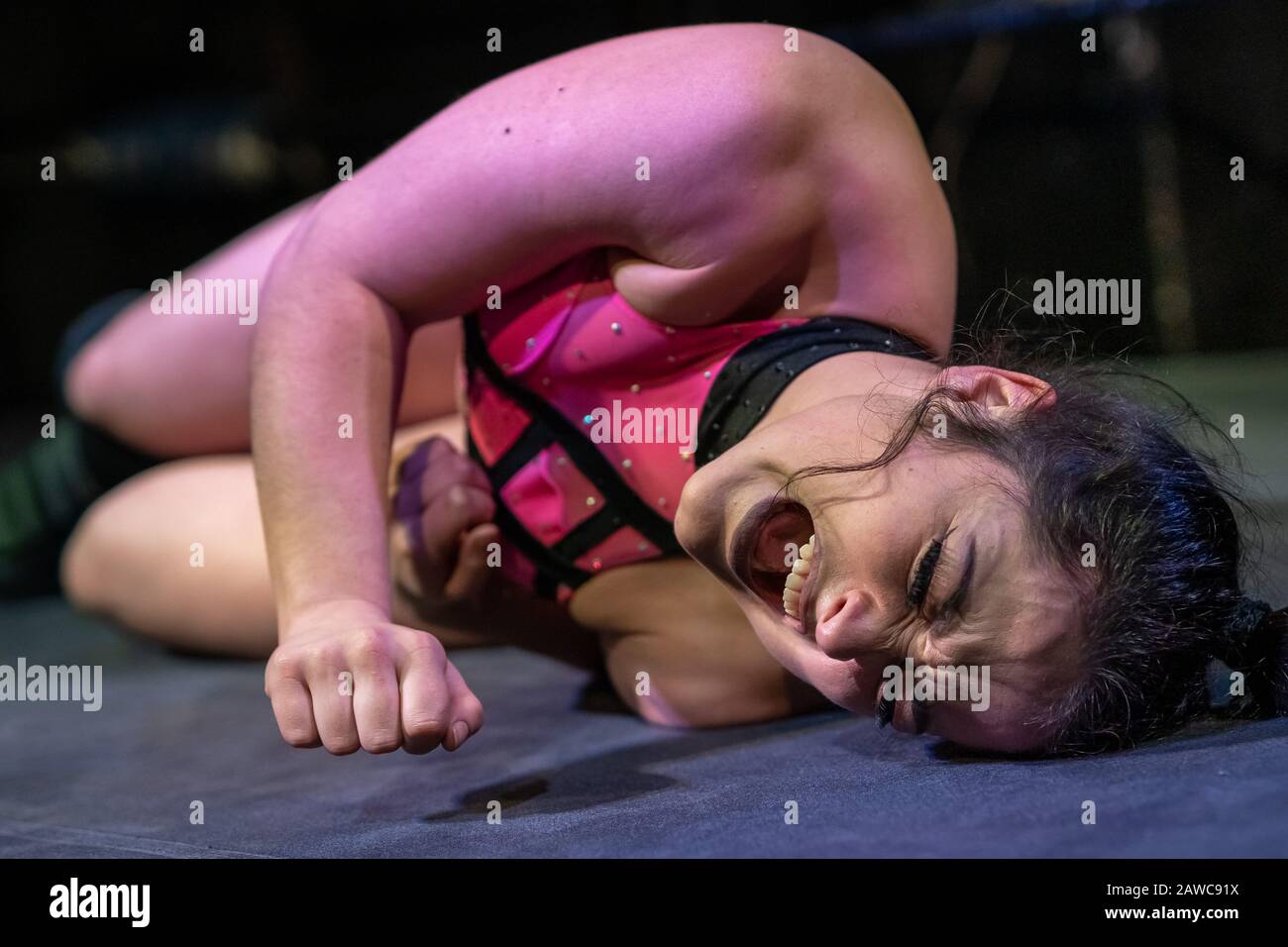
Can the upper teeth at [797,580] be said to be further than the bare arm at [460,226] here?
No

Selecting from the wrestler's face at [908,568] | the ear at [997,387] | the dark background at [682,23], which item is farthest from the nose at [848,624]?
the dark background at [682,23]

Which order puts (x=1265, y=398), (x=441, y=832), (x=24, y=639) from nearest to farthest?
1. (x=441, y=832)
2. (x=24, y=639)
3. (x=1265, y=398)

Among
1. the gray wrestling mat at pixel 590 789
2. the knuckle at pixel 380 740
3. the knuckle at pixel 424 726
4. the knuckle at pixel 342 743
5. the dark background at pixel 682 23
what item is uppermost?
the dark background at pixel 682 23

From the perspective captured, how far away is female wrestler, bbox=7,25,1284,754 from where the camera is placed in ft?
2.58

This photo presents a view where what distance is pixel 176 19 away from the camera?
2803 millimetres

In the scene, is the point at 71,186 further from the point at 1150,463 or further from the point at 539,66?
the point at 1150,463

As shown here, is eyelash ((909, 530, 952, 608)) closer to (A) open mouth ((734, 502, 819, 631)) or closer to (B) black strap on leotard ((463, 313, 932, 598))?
(A) open mouth ((734, 502, 819, 631))

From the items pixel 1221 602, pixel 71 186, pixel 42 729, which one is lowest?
pixel 42 729

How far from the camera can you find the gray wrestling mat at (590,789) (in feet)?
2.23

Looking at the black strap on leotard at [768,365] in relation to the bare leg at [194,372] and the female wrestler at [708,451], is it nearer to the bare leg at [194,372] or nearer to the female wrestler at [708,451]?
the female wrestler at [708,451]

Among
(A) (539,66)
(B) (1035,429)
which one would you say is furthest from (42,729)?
(B) (1035,429)

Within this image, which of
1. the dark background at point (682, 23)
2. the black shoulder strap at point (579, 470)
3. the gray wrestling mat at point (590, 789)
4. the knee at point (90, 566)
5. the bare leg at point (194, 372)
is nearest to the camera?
the gray wrestling mat at point (590, 789)

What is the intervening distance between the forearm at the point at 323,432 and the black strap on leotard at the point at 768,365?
25 centimetres
